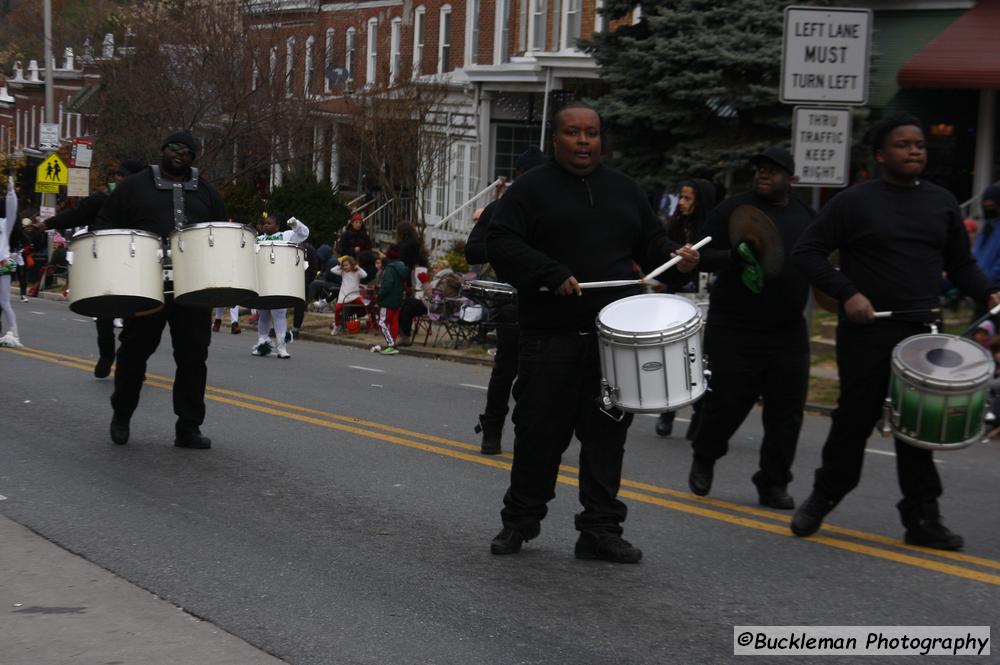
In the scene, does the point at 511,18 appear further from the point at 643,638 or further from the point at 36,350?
the point at 643,638

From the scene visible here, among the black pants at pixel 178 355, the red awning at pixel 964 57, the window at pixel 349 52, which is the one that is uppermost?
the window at pixel 349 52

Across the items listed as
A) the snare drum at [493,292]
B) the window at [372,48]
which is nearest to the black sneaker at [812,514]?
the snare drum at [493,292]

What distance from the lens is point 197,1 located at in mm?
35812

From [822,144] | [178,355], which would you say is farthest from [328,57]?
[178,355]

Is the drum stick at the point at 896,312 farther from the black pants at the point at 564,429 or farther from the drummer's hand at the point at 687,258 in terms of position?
the black pants at the point at 564,429

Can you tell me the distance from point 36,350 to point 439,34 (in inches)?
903

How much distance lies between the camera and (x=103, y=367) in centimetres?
1452

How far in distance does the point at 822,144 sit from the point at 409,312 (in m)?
10.4

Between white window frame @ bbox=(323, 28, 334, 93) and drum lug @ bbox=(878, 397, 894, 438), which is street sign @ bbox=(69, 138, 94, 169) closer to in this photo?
Result: white window frame @ bbox=(323, 28, 334, 93)

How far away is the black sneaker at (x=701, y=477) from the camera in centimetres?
866

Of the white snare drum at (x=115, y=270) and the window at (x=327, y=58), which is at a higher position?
the window at (x=327, y=58)

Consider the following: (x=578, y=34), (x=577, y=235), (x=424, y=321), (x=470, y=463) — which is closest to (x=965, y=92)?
(x=424, y=321)

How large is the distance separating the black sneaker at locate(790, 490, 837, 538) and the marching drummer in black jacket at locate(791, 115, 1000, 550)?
0.15 meters

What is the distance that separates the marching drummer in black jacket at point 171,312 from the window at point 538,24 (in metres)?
25.1
